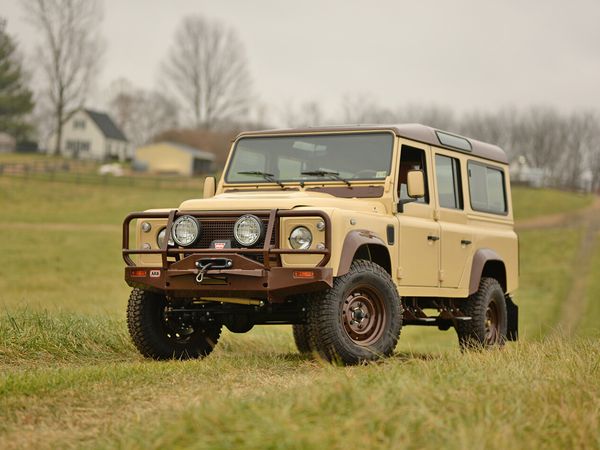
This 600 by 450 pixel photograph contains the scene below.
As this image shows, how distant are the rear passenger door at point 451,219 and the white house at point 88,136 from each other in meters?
87.9

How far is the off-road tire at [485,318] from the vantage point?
418 inches

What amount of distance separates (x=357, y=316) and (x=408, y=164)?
80.1 inches

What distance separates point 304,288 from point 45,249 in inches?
1204

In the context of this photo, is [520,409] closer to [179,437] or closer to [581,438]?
[581,438]

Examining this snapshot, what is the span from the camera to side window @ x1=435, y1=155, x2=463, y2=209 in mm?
10320

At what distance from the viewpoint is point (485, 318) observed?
1076cm

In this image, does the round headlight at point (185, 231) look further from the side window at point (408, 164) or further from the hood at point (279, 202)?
the side window at point (408, 164)

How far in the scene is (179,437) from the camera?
15.6 feet

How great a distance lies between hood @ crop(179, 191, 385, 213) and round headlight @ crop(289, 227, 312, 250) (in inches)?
9.4

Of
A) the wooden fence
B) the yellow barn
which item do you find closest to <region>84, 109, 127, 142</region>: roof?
the yellow barn

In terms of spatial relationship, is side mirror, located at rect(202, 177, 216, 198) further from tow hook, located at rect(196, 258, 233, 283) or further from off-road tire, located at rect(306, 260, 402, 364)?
off-road tire, located at rect(306, 260, 402, 364)

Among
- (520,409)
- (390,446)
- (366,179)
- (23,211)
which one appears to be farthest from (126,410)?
(23,211)

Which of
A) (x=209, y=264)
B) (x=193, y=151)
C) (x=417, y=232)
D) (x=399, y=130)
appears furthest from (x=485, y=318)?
(x=193, y=151)

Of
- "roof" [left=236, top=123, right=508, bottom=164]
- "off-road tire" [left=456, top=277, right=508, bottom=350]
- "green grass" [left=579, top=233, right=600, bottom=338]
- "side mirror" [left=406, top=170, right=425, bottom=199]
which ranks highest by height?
"roof" [left=236, top=123, right=508, bottom=164]
